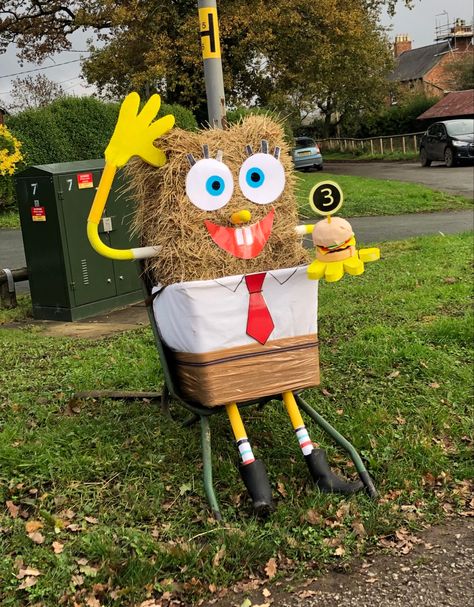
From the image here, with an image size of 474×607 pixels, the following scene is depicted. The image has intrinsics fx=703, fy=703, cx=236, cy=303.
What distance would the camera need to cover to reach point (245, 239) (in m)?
3.46

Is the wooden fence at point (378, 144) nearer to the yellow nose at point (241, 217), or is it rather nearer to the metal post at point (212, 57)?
the metal post at point (212, 57)

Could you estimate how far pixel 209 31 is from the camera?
5.46m

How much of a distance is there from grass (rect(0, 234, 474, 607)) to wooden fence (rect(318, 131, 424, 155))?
3345 cm

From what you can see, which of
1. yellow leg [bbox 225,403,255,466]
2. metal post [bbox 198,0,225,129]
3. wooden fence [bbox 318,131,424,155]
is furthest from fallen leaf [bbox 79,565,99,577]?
wooden fence [bbox 318,131,424,155]

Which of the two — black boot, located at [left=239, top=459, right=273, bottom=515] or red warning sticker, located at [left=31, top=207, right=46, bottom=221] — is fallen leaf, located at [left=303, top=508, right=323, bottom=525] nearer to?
black boot, located at [left=239, top=459, right=273, bottom=515]

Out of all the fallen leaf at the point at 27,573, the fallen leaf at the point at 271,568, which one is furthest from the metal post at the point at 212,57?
the fallen leaf at the point at 27,573

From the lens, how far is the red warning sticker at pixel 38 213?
7301 mm

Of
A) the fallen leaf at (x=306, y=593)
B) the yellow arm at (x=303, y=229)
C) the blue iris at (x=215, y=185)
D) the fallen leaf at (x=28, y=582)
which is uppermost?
the blue iris at (x=215, y=185)

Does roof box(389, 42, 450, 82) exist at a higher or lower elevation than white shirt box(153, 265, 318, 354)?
higher

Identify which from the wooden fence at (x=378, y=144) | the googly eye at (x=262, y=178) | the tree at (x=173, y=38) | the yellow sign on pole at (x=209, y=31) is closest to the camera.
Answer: the googly eye at (x=262, y=178)

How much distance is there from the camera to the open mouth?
3402 mm

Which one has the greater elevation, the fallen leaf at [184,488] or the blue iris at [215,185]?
the blue iris at [215,185]

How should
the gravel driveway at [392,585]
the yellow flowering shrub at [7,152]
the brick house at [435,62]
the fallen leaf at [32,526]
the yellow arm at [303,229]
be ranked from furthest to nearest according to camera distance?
the brick house at [435,62] → the yellow flowering shrub at [7,152] → the yellow arm at [303,229] → the fallen leaf at [32,526] → the gravel driveway at [392,585]

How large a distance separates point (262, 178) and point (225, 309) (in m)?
0.68
